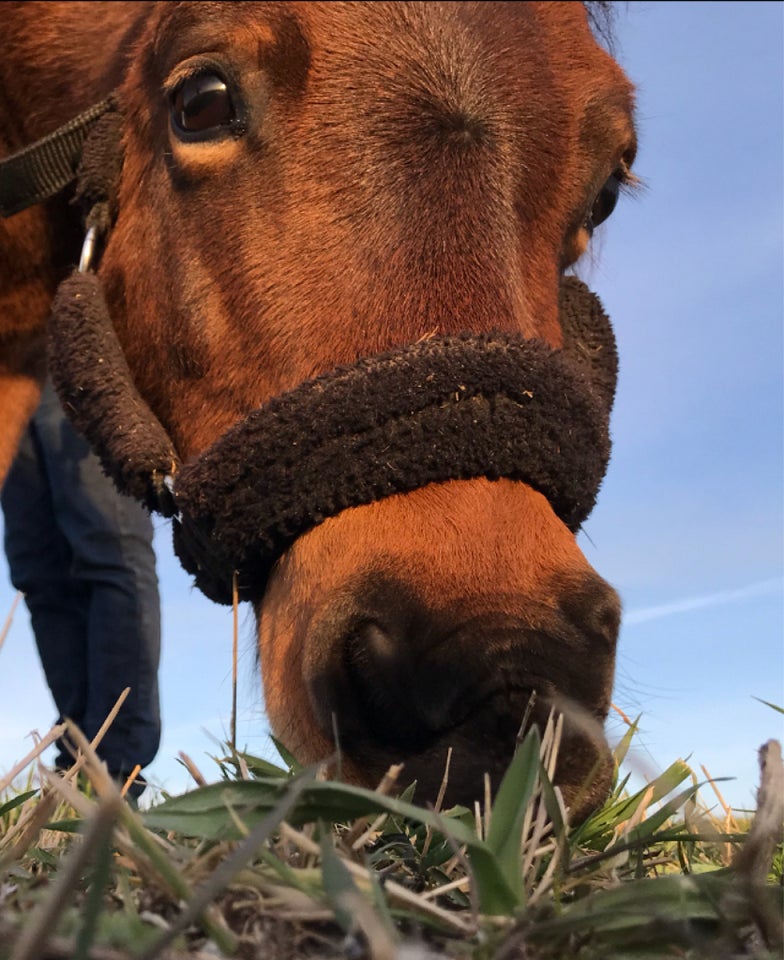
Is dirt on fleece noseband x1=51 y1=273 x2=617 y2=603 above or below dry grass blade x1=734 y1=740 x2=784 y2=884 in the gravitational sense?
above

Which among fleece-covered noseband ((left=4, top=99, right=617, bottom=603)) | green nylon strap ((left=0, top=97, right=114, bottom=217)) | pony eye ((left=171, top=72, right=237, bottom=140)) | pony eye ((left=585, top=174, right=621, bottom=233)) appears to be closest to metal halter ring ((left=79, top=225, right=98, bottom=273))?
green nylon strap ((left=0, top=97, right=114, bottom=217))

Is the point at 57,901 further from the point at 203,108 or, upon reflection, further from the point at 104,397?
the point at 203,108

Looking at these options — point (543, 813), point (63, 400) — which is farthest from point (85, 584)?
point (543, 813)

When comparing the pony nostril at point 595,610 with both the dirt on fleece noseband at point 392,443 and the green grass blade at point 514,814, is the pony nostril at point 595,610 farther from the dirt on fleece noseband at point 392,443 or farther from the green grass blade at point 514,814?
the green grass blade at point 514,814

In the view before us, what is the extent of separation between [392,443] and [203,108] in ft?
3.19

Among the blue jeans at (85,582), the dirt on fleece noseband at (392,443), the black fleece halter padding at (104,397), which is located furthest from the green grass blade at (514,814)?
the blue jeans at (85,582)

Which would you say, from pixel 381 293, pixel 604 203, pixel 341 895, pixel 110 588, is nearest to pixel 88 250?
pixel 381 293

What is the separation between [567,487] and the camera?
5.12 ft

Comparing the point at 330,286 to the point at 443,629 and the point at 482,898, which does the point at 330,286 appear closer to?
the point at 443,629

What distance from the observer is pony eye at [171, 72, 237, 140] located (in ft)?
6.12

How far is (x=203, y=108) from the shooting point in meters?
1.89

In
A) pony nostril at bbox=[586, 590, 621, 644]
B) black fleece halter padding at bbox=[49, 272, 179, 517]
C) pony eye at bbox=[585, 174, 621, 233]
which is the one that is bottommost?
pony nostril at bbox=[586, 590, 621, 644]

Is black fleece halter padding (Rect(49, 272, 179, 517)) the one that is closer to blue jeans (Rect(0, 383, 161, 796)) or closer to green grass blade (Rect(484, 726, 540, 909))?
green grass blade (Rect(484, 726, 540, 909))

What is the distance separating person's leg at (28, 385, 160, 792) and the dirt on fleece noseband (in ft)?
6.62
